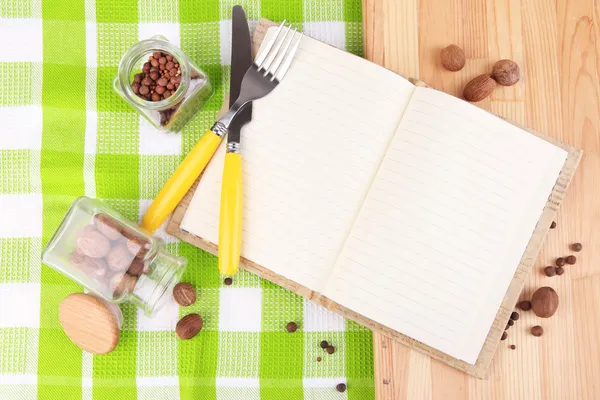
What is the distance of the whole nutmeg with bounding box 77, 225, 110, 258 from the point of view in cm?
80

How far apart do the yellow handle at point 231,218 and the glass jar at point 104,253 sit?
0.11 meters

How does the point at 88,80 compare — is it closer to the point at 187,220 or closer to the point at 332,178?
the point at 187,220

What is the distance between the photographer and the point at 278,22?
900mm

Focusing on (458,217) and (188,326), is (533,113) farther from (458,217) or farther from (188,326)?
(188,326)

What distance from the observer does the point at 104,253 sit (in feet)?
2.64

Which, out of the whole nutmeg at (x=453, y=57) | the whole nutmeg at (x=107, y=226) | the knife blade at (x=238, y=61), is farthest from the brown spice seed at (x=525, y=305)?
the whole nutmeg at (x=107, y=226)

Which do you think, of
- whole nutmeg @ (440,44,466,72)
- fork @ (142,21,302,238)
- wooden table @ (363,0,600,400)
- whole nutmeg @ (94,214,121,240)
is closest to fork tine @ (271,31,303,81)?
fork @ (142,21,302,238)

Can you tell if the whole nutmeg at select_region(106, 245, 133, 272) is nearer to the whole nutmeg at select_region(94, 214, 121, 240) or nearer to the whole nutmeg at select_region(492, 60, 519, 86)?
the whole nutmeg at select_region(94, 214, 121, 240)

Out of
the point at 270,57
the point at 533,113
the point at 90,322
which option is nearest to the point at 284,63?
the point at 270,57

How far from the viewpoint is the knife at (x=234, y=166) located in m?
0.81

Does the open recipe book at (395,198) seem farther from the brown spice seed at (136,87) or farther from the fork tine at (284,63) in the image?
the brown spice seed at (136,87)

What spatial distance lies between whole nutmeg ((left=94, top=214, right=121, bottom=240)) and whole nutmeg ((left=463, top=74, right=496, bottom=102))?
1.83 ft

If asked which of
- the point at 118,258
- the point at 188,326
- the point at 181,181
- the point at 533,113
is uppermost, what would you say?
the point at 533,113

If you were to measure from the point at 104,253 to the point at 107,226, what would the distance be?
0.04 meters
